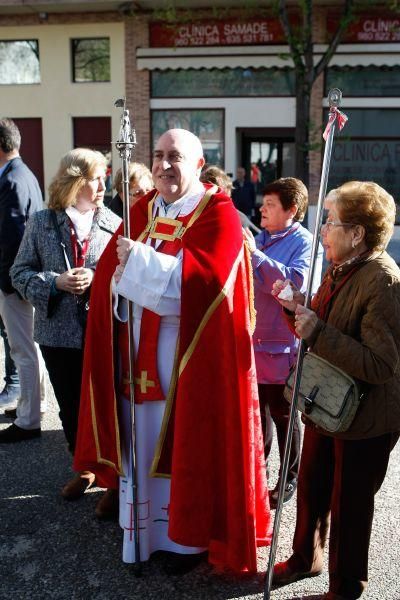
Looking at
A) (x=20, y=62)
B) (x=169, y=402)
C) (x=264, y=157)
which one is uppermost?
(x=20, y=62)

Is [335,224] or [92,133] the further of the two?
[92,133]

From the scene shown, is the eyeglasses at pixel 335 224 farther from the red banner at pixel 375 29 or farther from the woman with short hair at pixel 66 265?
the red banner at pixel 375 29

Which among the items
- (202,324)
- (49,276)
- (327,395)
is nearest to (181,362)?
(202,324)

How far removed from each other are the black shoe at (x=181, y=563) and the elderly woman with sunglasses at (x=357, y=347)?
679 mm

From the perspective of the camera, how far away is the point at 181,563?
304 centimetres

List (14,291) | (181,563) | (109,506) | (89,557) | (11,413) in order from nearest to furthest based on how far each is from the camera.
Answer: (181,563), (89,557), (109,506), (14,291), (11,413)

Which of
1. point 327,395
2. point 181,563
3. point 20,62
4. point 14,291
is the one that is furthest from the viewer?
point 20,62

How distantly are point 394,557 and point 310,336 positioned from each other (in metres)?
1.45

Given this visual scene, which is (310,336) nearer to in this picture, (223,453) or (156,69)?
(223,453)

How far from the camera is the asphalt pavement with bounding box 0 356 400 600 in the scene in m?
2.89

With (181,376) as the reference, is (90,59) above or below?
above

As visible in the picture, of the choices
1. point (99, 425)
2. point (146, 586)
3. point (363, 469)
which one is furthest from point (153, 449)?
point (363, 469)

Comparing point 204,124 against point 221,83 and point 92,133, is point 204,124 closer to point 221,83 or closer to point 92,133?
A: point 221,83

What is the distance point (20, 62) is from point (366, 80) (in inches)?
346
